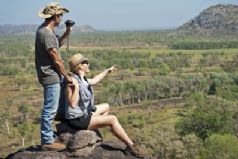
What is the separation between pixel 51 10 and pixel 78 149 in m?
2.92

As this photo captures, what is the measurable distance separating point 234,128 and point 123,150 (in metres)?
42.8

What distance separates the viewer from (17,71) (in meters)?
150

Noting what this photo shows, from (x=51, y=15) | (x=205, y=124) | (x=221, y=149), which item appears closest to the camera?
(x=51, y=15)

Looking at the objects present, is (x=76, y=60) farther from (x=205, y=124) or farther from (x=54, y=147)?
(x=205, y=124)

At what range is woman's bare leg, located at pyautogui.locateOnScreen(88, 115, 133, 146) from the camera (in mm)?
9752

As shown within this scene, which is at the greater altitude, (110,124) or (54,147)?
(110,124)

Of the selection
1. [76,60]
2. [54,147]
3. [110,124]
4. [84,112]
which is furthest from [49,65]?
[110,124]

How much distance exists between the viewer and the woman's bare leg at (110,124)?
9.75 m

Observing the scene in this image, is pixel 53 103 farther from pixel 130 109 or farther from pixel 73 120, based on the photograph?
pixel 130 109


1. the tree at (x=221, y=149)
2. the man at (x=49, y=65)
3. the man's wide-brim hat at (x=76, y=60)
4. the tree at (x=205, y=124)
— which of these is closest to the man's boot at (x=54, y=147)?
the man at (x=49, y=65)

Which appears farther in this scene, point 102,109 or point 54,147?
point 102,109

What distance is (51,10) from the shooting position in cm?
930

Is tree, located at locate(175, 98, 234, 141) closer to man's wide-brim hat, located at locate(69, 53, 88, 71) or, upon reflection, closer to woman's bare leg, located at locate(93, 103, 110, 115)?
woman's bare leg, located at locate(93, 103, 110, 115)

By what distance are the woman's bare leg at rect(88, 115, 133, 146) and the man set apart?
0.84 m
